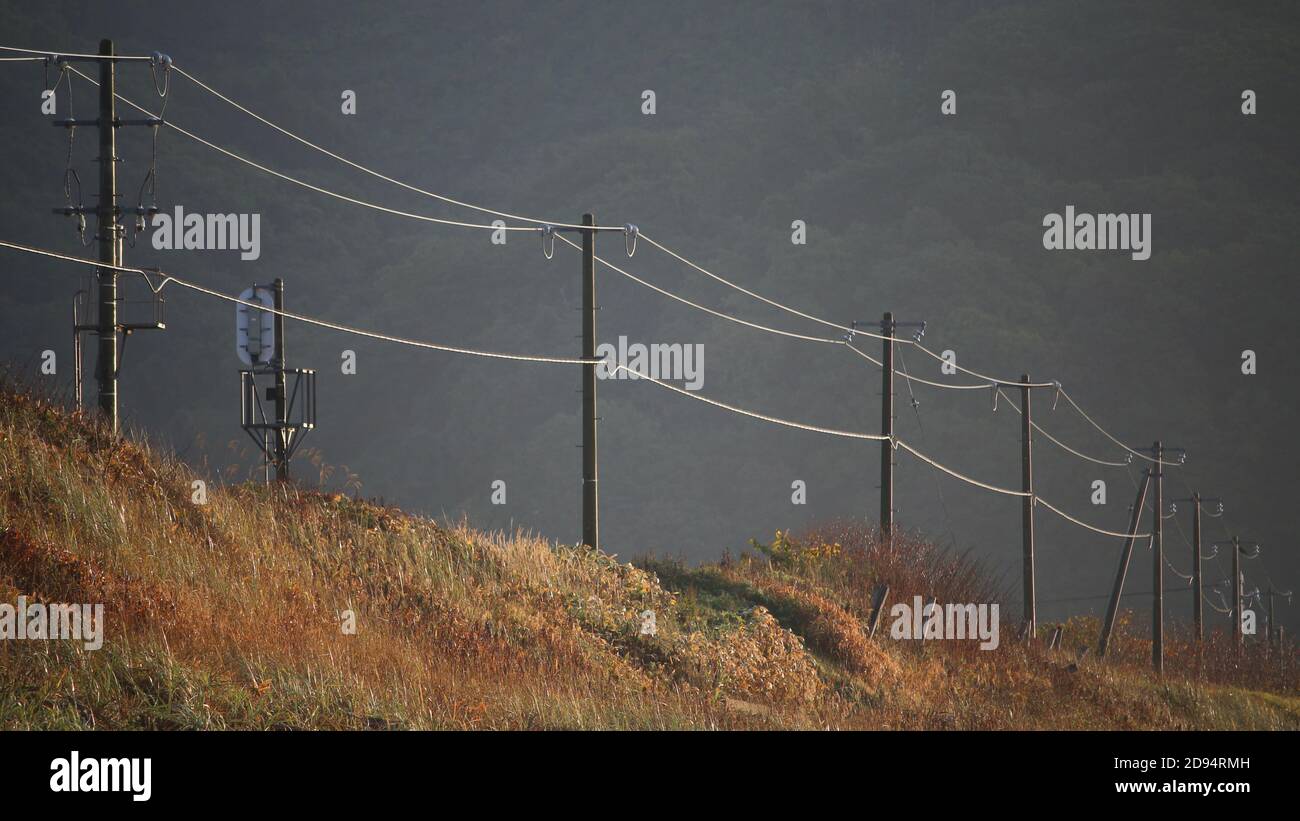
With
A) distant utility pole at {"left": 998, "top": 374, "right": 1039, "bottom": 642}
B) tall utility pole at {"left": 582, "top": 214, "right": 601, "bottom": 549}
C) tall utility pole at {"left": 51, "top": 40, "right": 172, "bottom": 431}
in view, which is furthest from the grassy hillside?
distant utility pole at {"left": 998, "top": 374, "right": 1039, "bottom": 642}

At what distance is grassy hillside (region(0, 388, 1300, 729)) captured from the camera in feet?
35.8

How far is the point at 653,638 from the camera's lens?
18.3m

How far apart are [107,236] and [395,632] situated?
11205 millimetres

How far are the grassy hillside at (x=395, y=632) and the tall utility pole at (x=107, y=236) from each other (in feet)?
12.7

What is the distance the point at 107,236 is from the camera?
873 inches

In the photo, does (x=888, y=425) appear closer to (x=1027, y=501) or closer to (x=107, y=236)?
(x=1027, y=501)

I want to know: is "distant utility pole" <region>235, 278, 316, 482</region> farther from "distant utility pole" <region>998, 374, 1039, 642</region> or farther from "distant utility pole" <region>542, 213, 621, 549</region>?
"distant utility pole" <region>998, 374, 1039, 642</region>

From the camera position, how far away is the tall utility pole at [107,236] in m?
21.0

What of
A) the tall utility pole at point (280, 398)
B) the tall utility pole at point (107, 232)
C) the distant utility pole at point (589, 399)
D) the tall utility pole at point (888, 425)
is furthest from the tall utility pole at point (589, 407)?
the tall utility pole at point (280, 398)

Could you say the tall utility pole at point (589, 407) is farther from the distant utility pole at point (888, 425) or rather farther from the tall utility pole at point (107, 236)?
the distant utility pole at point (888, 425)

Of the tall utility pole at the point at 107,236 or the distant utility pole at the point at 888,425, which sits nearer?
the tall utility pole at the point at 107,236

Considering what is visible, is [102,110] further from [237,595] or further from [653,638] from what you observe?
[653,638]

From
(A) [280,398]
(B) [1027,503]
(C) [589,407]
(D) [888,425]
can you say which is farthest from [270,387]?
(B) [1027,503]
